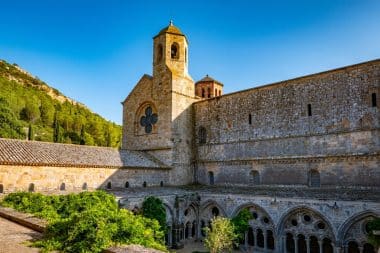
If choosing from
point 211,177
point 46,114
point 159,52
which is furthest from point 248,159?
point 46,114

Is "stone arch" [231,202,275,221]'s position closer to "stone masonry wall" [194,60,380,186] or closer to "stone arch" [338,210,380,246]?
"stone masonry wall" [194,60,380,186]

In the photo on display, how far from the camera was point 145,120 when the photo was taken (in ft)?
93.3

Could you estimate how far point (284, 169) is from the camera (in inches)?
841

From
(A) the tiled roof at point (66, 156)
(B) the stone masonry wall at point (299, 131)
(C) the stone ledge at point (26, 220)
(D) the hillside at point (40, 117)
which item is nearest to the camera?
(C) the stone ledge at point (26, 220)

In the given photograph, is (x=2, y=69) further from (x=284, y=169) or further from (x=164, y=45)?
(x=284, y=169)

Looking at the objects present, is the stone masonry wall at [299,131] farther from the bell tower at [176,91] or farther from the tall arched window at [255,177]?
the bell tower at [176,91]

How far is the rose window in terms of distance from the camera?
27609mm

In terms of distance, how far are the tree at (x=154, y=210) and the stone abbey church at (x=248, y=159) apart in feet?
1.83

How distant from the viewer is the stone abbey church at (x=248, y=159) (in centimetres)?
1755

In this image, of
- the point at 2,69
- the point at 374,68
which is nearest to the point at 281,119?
the point at 374,68

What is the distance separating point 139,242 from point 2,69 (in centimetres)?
9673

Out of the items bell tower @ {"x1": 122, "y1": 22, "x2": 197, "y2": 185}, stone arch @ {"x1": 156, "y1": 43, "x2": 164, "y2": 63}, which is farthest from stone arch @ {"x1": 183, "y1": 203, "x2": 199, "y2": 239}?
stone arch @ {"x1": 156, "y1": 43, "x2": 164, "y2": 63}

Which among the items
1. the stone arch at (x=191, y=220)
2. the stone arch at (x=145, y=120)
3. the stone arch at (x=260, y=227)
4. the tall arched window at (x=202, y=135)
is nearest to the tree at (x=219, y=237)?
the stone arch at (x=260, y=227)

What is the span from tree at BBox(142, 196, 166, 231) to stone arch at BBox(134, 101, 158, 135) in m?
8.82
